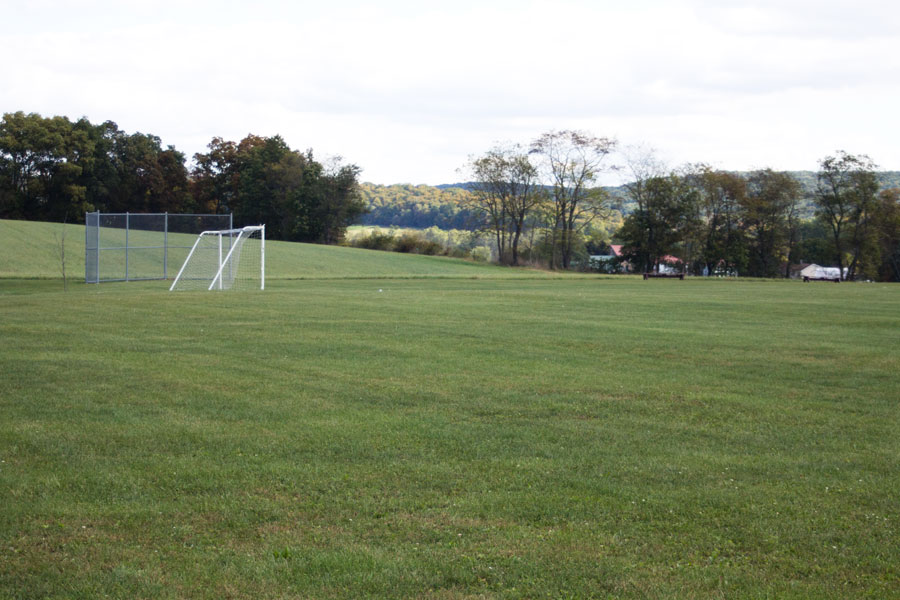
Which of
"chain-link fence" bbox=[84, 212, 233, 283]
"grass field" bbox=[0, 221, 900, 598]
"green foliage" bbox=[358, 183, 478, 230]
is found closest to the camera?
"grass field" bbox=[0, 221, 900, 598]

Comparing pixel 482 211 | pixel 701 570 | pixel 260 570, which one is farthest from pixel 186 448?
pixel 482 211

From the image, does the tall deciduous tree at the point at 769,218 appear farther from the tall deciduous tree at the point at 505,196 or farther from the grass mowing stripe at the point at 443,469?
the grass mowing stripe at the point at 443,469

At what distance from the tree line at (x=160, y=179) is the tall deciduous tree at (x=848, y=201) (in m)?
45.7

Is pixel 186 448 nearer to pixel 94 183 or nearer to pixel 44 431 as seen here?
pixel 44 431

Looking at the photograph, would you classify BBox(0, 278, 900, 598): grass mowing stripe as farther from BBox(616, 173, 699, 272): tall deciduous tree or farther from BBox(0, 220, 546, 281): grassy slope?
BBox(616, 173, 699, 272): tall deciduous tree

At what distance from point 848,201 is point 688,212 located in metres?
15.0

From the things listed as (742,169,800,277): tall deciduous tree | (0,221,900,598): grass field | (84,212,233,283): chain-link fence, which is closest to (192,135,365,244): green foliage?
(84,212,233,283): chain-link fence

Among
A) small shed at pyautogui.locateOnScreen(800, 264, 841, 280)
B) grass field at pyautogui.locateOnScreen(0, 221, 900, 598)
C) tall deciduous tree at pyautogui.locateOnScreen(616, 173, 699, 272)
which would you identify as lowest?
grass field at pyautogui.locateOnScreen(0, 221, 900, 598)

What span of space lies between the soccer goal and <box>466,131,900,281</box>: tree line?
116ft

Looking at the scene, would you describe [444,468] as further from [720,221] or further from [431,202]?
[431,202]

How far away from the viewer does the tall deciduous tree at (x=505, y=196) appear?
233ft

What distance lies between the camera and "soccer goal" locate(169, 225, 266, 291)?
101ft

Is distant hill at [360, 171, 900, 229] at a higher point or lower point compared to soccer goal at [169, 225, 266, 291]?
higher

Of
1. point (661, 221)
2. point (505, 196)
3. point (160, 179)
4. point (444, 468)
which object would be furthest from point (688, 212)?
point (444, 468)
